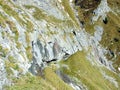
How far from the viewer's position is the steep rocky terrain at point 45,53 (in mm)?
80669

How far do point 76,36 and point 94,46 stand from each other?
85.1ft

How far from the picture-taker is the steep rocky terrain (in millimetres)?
80669

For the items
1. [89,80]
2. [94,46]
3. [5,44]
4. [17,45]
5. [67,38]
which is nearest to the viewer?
[5,44]

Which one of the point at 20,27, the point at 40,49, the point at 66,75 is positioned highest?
the point at 20,27

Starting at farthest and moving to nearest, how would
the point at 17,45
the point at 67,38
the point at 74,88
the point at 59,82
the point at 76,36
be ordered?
the point at 76,36
the point at 67,38
the point at 74,88
the point at 59,82
the point at 17,45

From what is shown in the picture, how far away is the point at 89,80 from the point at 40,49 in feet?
104

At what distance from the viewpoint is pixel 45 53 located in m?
134

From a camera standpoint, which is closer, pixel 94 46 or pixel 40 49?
pixel 40 49

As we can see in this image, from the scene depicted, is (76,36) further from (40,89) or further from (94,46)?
(40,89)

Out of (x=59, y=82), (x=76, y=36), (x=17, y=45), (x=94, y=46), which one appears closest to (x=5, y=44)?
(x=17, y=45)

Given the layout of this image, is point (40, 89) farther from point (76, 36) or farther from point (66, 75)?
point (76, 36)

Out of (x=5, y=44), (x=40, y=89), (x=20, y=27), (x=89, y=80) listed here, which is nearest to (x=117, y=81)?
(x=89, y=80)

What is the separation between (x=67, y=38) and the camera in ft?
533

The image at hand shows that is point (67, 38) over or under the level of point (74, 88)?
over
